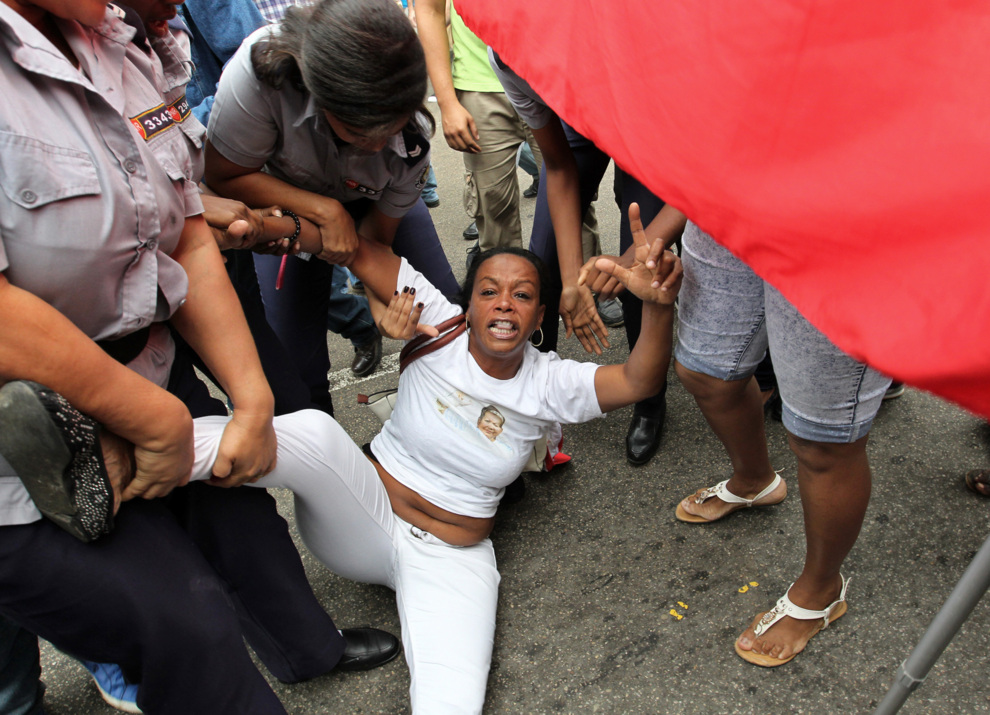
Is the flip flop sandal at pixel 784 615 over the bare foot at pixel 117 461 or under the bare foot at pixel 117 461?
under

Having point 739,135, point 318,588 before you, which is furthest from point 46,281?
point 318,588

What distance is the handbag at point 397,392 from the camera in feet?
6.90

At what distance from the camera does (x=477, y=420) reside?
2045mm

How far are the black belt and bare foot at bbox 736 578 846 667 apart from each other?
1.56 m

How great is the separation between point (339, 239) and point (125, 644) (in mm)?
1120

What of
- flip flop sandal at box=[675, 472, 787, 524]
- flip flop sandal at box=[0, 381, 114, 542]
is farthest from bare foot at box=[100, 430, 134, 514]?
flip flop sandal at box=[675, 472, 787, 524]

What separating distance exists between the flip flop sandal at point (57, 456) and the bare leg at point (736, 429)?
1.33m

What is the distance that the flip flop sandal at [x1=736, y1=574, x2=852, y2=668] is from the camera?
1.74 m

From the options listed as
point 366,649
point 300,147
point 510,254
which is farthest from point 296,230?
point 366,649

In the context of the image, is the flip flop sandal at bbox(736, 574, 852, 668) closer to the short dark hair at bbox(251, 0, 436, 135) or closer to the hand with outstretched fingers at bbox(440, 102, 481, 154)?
the short dark hair at bbox(251, 0, 436, 135)

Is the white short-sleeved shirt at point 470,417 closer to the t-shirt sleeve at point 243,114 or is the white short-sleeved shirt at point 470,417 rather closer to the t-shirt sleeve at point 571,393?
the t-shirt sleeve at point 571,393

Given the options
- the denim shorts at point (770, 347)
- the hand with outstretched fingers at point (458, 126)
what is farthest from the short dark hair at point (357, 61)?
the hand with outstretched fingers at point (458, 126)

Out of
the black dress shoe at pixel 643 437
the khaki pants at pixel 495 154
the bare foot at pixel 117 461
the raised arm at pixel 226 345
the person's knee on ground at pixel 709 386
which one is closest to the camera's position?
the bare foot at pixel 117 461

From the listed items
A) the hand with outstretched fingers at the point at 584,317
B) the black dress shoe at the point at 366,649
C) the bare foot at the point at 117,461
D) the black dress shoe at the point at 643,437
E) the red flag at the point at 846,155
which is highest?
the red flag at the point at 846,155
